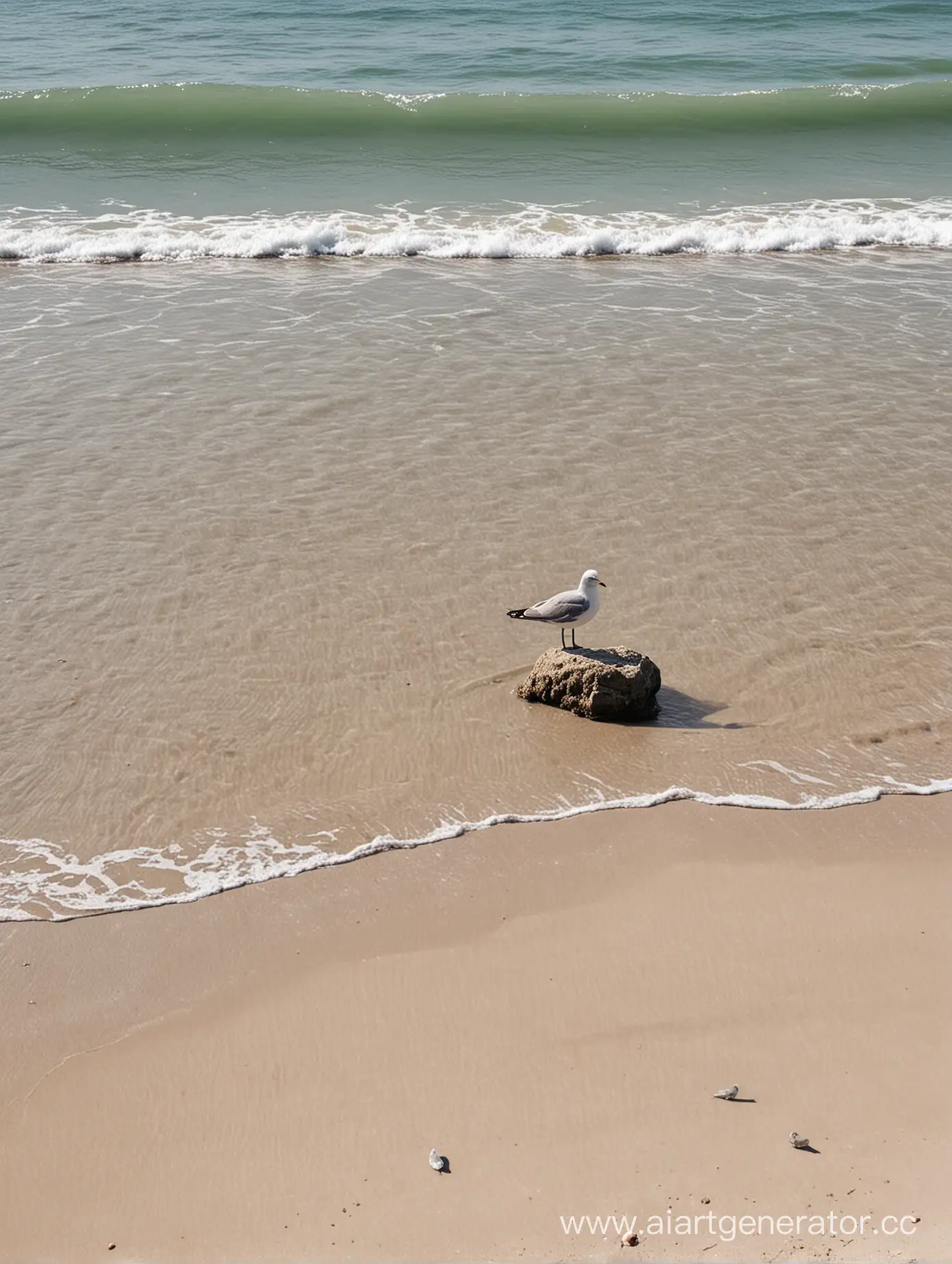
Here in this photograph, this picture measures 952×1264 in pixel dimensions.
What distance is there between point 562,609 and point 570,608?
5 cm

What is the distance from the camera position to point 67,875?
5.40 metres

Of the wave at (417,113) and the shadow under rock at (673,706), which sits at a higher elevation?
the wave at (417,113)

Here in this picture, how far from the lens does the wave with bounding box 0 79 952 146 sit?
67.3ft

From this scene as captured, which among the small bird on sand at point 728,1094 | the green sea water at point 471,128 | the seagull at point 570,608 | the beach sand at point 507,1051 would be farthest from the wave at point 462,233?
the small bird on sand at point 728,1094

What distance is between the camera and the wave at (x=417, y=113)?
20.5 m

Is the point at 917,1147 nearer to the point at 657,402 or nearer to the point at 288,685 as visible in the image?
the point at 288,685

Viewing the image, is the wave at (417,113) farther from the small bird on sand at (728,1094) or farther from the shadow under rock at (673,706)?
the small bird on sand at (728,1094)

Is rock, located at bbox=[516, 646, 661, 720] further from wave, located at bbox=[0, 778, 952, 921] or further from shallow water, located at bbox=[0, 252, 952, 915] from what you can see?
wave, located at bbox=[0, 778, 952, 921]

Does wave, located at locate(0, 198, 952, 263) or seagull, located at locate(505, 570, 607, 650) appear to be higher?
wave, located at locate(0, 198, 952, 263)

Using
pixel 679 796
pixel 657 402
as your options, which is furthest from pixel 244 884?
pixel 657 402

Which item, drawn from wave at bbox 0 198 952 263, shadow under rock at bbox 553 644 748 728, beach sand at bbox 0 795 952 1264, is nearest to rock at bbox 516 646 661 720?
shadow under rock at bbox 553 644 748 728

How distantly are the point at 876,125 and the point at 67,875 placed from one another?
20.7 metres

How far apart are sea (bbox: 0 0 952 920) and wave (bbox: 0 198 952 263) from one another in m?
0.07

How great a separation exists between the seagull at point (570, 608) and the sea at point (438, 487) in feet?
1.33
